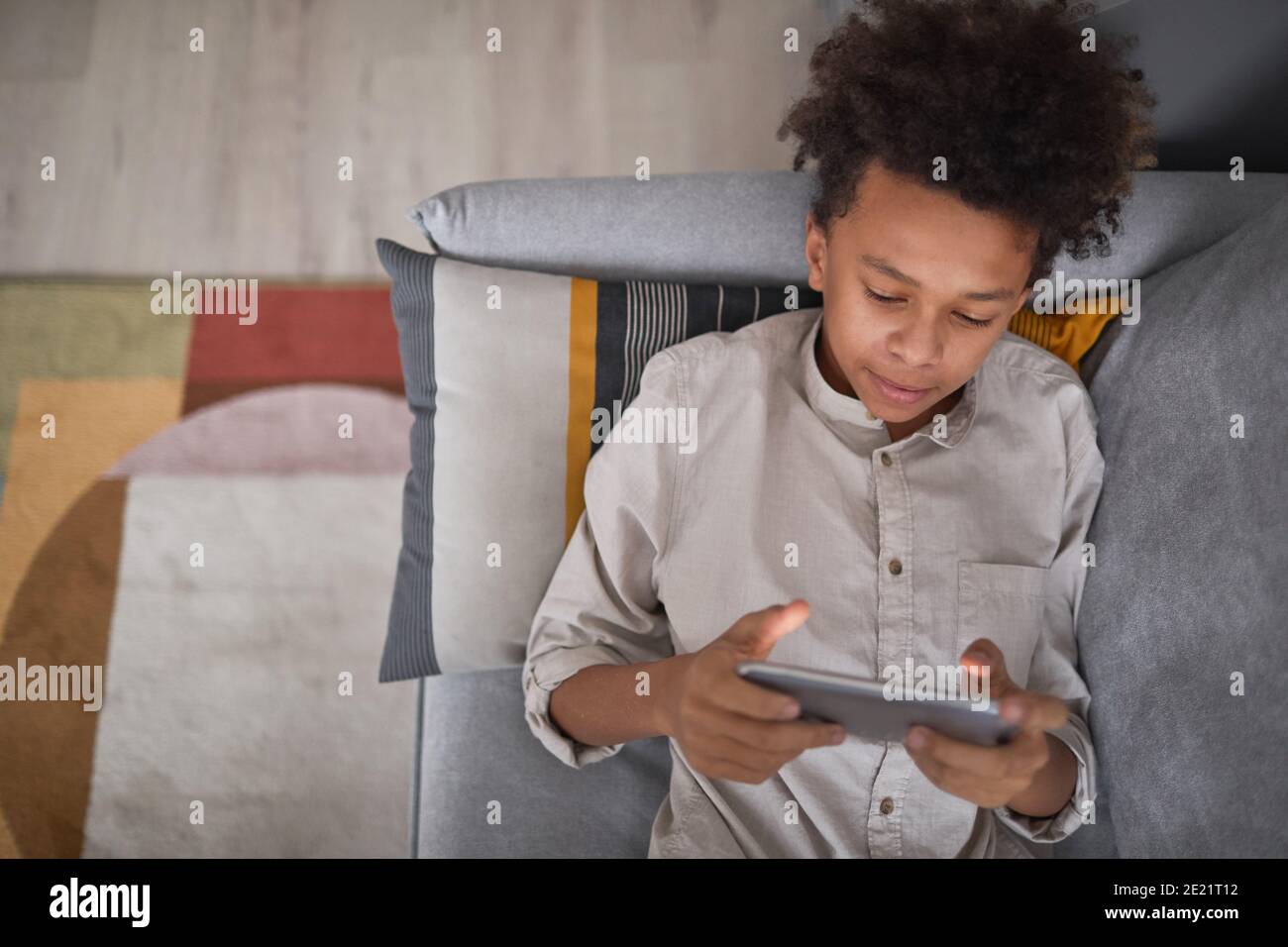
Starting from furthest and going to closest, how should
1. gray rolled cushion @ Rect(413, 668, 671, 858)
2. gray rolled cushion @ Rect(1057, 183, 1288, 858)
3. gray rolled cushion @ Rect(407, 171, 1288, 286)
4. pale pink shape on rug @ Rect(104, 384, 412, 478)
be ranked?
A: pale pink shape on rug @ Rect(104, 384, 412, 478) → gray rolled cushion @ Rect(407, 171, 1288, 286) → gray rolled cushion @ Rect(413, 668, 671, 858) → gray rolled cushion @ Rect(1057, 183, 1288, 858)

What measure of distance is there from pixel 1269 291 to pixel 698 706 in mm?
721

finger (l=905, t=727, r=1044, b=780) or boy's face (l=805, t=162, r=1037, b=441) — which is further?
boy's face (l=805, t=162, r=1037, b=441)

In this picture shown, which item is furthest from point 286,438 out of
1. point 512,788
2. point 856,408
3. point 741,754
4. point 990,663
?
point 990,663

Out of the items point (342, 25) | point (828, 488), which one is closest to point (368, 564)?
point (828, 488)

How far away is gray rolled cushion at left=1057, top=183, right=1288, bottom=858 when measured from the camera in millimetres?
964

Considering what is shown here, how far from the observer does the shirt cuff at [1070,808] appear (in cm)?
109

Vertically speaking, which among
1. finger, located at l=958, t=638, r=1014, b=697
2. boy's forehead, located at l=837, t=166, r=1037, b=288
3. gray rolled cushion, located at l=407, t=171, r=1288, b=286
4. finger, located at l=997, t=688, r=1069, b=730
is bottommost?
finger, located at l=997, t=688, r=1069, b=730

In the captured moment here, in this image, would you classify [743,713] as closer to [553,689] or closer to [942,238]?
[553,689]

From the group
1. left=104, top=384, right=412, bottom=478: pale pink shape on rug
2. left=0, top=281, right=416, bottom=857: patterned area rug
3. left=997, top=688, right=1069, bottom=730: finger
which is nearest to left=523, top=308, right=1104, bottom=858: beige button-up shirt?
left=997, top=688, right=1069, bottom=730: finger

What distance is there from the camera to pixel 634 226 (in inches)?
52.9

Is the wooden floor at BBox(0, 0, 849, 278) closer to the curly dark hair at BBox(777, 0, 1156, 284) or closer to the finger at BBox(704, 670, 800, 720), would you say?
the curly dark hair at BBox(777, 0, 1156, 284)

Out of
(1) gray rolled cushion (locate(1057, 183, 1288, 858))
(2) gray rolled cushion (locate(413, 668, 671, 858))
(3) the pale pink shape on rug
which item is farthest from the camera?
(3) the pale pink shape on rug

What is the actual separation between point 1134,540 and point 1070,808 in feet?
1.00
